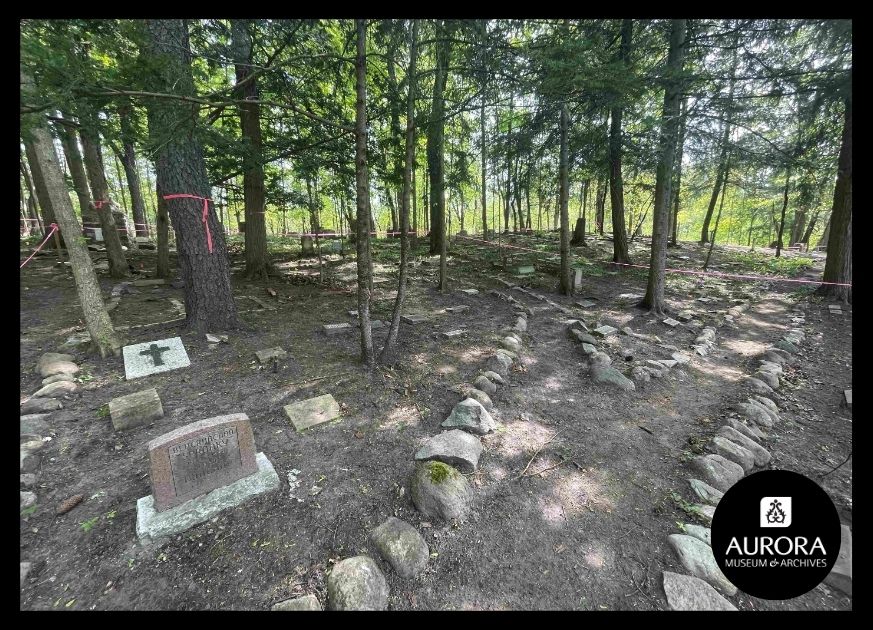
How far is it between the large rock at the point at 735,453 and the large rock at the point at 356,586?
9.63 ft

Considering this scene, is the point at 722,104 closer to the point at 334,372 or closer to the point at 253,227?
the point at 334,372

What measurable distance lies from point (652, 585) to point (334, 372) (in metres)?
3.40

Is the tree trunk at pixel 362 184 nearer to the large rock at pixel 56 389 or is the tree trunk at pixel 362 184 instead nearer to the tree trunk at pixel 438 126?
the tree trunk at pixel 438 126

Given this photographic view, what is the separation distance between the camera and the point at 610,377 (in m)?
4.04

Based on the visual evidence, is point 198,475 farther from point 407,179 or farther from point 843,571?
point 843,571

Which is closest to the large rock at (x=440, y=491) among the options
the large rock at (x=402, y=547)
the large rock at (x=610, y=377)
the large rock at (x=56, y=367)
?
the large rock at (x=402, y=547)

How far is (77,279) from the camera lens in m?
3.89

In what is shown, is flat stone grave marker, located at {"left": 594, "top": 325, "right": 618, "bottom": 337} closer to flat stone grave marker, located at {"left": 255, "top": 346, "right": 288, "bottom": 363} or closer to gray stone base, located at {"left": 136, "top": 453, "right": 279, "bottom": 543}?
flat stone grave marker, located at {"left": 255, "top": 346, "right": 288, "bottom": 363}

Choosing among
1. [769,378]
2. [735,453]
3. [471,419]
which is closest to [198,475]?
[471,419]

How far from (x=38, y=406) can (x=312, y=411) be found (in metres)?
2.56

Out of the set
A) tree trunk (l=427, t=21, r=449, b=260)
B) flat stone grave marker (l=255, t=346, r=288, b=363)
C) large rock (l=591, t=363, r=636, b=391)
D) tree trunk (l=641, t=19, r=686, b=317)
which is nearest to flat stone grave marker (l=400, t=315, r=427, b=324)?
tree trunk (l=427, t=21, r=449, b=260)

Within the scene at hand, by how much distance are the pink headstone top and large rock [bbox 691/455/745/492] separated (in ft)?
11.5

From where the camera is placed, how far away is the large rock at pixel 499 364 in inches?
161
